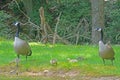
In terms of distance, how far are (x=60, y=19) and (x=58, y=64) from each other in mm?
17007

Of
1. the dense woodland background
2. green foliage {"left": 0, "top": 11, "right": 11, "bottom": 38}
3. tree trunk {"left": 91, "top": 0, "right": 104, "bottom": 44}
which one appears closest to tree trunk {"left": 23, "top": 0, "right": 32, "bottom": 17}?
the dense woodland background

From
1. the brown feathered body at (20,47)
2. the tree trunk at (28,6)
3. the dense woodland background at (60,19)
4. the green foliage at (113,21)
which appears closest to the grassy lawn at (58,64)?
the brown feathered body at (20,47)

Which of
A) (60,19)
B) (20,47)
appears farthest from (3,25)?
(20,47)

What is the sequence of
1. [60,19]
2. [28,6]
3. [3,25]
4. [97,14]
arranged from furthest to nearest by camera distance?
[28,6], [60,19], [3,25], [97,14]

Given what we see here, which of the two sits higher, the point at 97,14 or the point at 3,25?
the point at 97,14

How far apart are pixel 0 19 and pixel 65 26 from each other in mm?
4759

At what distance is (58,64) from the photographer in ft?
55.1

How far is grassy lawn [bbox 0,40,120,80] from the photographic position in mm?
15391

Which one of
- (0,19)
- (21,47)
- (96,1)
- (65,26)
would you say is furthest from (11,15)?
(21,47)

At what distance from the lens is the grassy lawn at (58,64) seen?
15391 millimetres

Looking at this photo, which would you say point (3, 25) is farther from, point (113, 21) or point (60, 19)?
point (113, 21)

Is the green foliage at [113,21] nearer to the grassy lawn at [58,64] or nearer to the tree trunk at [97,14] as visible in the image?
the tree trunk at [97,14]

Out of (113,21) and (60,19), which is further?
(60,19)

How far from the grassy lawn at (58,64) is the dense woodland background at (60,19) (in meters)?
5.22
